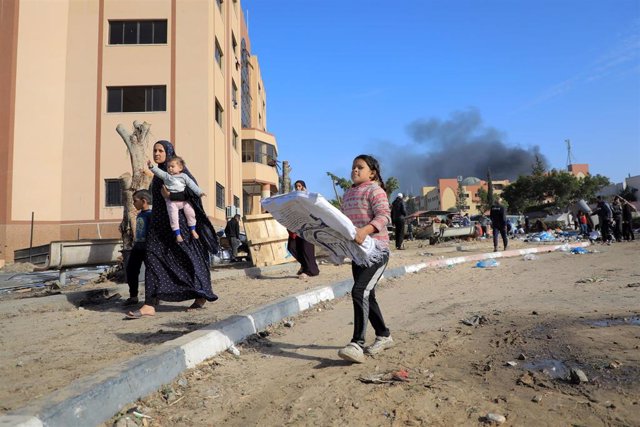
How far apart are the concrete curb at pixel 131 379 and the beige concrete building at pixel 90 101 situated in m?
16.3

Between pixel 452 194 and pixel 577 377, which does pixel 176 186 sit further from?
pixel 452 194

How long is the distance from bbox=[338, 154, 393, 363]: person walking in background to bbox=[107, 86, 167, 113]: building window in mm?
18175

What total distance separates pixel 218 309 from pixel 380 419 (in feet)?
11.0

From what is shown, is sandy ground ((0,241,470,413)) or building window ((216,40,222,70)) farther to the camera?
building window ((216,40,222,70))

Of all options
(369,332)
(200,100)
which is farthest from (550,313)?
(200,100)

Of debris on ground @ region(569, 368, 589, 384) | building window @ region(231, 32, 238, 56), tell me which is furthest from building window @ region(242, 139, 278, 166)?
debris on ground @ region(569, 368, 589, 384)

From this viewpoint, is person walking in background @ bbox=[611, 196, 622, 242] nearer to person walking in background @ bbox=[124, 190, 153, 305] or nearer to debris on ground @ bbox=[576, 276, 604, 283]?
debris on ground @ bbox=[576, 276, 604, 283]

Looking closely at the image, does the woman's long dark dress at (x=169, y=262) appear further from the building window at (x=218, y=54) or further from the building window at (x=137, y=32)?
the building window at (x=218, y=54)

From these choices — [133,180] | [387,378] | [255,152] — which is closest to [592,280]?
[387,378]

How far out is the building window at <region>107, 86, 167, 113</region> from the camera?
1992 centimetres

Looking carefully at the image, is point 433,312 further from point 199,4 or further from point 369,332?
point 199,4

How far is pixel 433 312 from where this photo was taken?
5457mm

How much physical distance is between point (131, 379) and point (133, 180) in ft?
20.5

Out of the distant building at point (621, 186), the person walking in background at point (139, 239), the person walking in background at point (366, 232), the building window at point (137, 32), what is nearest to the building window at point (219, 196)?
the building window at point (137, 32)
